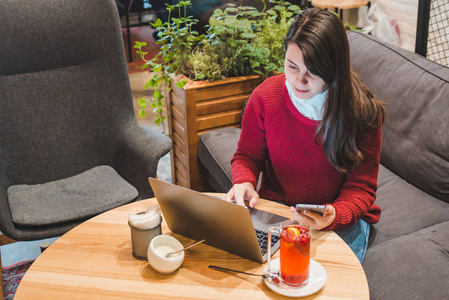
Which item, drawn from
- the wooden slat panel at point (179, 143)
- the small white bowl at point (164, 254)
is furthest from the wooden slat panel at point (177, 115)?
the small white bowl at point (164, 254)

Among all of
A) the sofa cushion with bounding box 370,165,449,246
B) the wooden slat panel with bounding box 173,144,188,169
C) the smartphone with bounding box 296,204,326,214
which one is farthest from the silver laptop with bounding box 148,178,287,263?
the wooden slat panel with bounding box 173,144,188,169

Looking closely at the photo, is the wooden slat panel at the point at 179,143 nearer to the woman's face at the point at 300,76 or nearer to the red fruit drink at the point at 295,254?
the woman's face at the point at 300,76

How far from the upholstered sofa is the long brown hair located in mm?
373

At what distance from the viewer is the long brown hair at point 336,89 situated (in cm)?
124

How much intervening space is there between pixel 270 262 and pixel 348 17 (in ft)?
12.7

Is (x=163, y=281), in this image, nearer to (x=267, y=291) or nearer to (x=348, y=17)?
(x=267, y=291)

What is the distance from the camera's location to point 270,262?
1.17 metres

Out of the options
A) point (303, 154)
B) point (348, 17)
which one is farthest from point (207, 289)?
point (348, 17)

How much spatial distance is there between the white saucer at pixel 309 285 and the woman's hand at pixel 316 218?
0.12m

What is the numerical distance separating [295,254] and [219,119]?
1.46 metres

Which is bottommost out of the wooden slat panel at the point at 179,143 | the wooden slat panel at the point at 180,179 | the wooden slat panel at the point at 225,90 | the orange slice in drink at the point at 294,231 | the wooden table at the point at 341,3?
the wooden slat panel at the point at 180,179

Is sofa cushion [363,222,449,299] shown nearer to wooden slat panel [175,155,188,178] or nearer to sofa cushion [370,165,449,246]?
sofa cushion [370,165,449,246]

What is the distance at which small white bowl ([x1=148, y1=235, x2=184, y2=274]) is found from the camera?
3.79ft

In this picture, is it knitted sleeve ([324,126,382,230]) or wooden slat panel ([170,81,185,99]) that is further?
wooden slat panel ([170,81,185,99])
